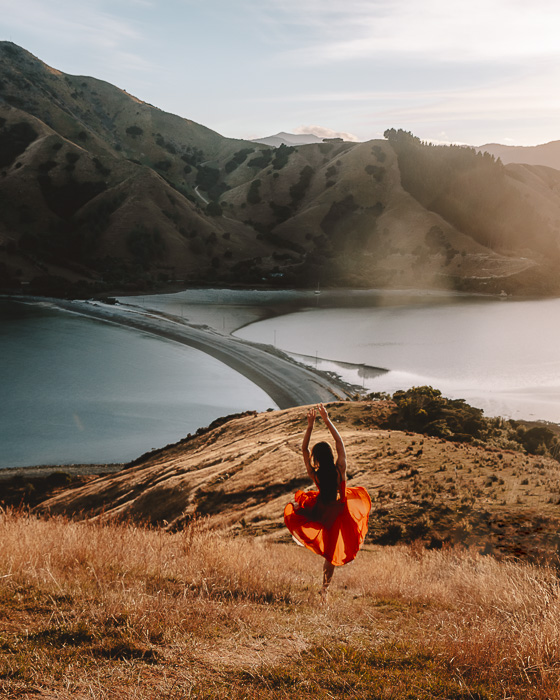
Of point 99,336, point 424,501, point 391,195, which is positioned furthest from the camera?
point 391,195

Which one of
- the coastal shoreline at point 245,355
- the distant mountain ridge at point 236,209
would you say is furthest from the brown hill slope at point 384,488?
the distant mountain ridge at point 236,209

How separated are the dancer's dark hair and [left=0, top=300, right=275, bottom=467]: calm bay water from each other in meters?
31.0

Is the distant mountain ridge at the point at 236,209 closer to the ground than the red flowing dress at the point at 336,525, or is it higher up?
higher up

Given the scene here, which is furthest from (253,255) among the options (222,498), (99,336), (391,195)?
(222,498)

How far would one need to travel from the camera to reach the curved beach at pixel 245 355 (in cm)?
4381

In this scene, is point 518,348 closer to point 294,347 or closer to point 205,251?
point 294,347

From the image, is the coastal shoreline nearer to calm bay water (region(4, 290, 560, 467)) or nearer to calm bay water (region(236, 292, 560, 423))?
calm bay water (region(4, 290, 560, 467))

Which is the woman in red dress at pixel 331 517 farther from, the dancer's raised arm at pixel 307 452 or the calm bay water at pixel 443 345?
the calm bay water at pixel 443 345

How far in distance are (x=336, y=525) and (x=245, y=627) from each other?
134 cm

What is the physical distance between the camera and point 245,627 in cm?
446

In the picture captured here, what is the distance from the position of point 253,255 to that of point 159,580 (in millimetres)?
125066

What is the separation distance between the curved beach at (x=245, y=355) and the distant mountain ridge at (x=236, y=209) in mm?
19163

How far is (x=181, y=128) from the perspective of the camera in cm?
19988

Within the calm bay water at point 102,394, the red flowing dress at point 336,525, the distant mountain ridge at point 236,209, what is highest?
the distant mountain ridge at point 236,209
